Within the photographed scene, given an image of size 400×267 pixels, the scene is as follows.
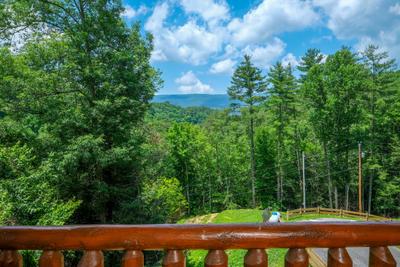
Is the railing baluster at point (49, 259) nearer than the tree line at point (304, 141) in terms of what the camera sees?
Yes

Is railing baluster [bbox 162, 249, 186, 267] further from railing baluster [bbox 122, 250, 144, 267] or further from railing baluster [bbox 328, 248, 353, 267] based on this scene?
railing baluster [bbox 328, 248, 353, 267]

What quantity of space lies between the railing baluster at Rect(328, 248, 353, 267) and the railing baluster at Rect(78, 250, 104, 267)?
2.61 feet

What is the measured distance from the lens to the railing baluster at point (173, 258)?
1.02 metres

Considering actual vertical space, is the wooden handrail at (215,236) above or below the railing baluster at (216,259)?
above

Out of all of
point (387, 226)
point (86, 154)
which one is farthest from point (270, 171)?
point (387, 226)

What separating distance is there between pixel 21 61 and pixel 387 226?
509 inches

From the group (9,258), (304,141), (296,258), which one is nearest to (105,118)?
(9,258)

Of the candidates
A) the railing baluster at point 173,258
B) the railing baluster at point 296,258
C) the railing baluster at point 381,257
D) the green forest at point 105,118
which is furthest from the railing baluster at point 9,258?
the green forest at point 105,118

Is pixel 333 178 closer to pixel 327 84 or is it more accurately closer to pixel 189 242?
pixel 327 84

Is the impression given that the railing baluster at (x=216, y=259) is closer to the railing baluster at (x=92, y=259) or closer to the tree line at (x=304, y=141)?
the railing baluster at (x=92, y=259)

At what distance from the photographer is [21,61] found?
11.2m

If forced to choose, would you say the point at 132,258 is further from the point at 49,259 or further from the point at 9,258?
the point at 9,258

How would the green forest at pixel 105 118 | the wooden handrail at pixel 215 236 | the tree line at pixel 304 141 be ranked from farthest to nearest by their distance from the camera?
1. the tree line at pixel 304 141
2. the green forest at pixel 105 118
3. the wooden handrail at pixel 215 236

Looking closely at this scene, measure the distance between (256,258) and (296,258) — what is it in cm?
14
